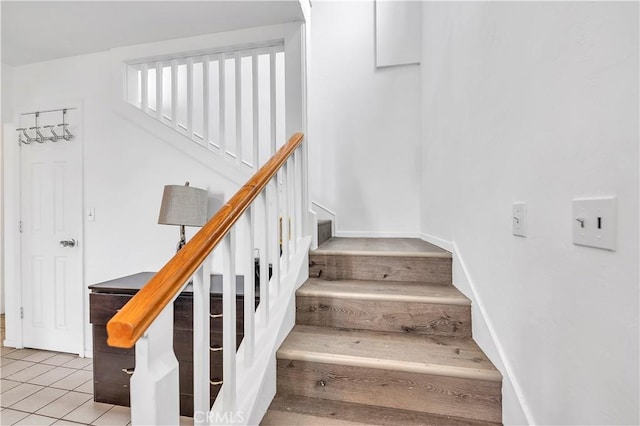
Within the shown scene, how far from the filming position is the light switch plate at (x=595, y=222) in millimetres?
647

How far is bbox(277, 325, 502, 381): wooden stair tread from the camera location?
1165 mm

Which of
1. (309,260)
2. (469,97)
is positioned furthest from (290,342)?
(469,97)

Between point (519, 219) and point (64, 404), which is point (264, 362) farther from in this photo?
point (64, 404)

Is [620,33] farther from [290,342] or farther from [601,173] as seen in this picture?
[290,342]

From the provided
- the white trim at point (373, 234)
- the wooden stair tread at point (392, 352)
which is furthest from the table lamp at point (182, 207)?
the white trim at point (373, 234)

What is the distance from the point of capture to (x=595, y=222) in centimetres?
69

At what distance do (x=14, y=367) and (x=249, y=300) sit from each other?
2.73 meters

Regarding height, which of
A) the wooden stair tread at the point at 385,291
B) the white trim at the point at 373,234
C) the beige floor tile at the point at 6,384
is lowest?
the beige floor tile at the point at 6,384

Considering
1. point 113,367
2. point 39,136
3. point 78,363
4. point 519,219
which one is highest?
point 39,136

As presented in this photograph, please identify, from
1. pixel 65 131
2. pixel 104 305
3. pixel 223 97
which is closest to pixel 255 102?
pixel 223 97

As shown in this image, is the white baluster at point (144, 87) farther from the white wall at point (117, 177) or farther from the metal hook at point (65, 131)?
the metal hook at point (65, 131)

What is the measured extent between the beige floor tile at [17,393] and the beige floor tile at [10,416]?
85mm

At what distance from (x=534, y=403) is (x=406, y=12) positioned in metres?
3.19

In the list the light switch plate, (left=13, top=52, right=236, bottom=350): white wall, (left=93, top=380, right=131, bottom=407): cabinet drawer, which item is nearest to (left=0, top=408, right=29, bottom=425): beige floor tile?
(left=93, top=380, right=131, bottom=407): cabinet drawer
